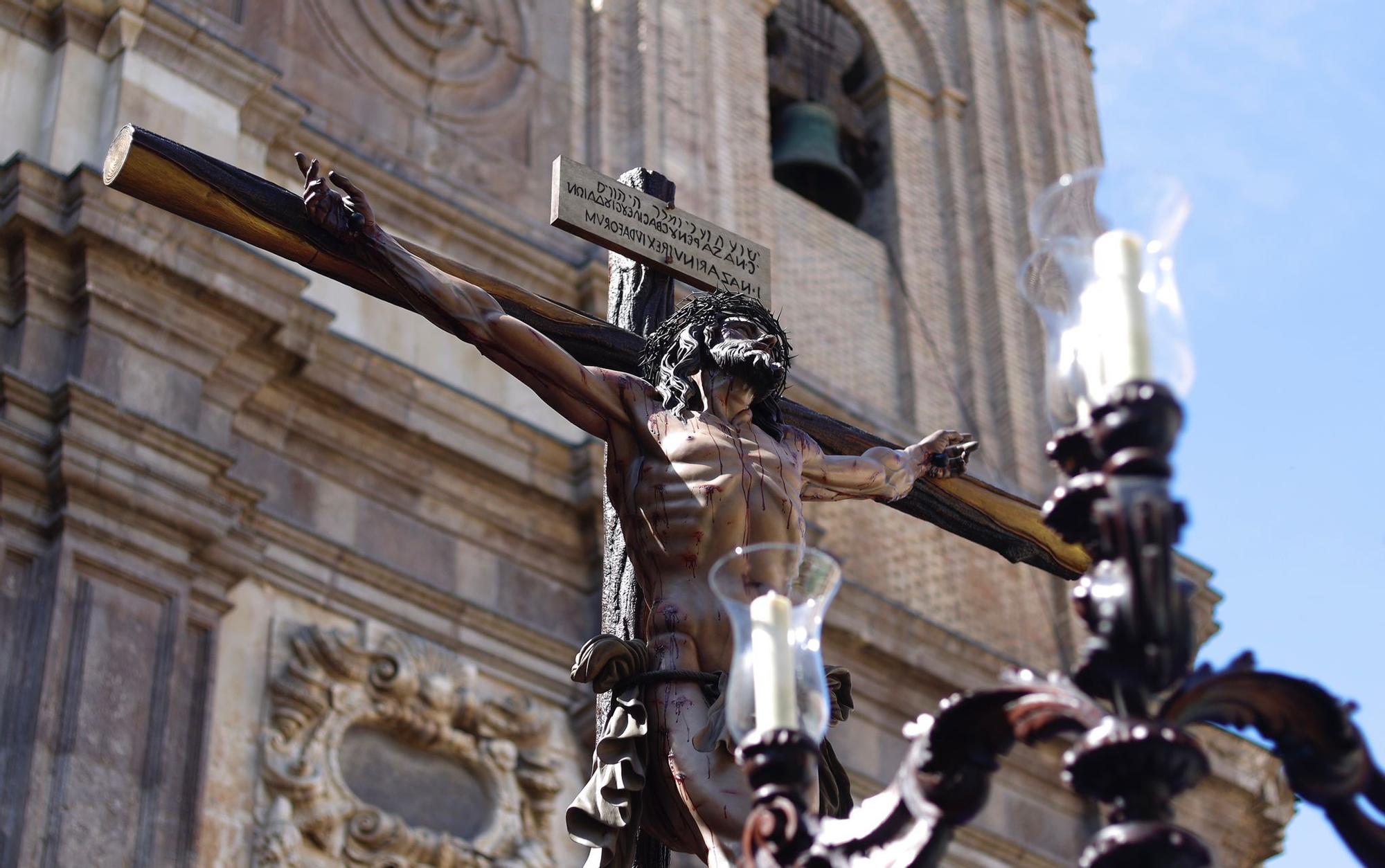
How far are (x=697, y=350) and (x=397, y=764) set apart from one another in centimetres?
679

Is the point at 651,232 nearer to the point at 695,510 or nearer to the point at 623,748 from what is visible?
the point at 695,510

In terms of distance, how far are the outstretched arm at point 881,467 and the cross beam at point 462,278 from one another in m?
0.13

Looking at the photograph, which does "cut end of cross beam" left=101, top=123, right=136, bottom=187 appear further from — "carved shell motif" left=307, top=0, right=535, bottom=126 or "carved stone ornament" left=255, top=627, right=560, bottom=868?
"carved shell motif" left=307, top=0, right=535, bottom=126

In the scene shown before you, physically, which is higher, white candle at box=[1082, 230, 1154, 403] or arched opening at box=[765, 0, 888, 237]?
arched opening at box=[765, 0, 888, 237]

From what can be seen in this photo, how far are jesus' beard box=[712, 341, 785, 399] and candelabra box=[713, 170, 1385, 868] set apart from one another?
169cm

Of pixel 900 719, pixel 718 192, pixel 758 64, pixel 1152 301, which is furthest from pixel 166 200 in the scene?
pixel 758 64

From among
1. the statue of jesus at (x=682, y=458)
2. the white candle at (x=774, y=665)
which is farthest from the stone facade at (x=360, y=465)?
the white candle at (x=774, y=665)

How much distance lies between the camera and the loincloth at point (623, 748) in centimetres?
523

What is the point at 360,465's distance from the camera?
42.4ft

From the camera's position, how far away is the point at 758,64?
59.5ft

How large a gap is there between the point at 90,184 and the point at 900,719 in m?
5.54

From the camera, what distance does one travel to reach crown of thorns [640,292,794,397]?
5.84m

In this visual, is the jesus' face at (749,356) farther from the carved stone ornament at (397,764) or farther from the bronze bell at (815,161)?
the bronze bell at (815,161)

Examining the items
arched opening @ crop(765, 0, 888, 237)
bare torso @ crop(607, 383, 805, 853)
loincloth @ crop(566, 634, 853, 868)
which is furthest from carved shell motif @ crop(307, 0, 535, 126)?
loincloth @ crop(566, 634, 853, 868)
